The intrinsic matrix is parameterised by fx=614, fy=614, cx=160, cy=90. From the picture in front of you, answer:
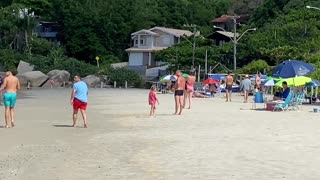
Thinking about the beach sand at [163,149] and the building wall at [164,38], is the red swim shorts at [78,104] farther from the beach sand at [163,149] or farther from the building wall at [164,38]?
the building wall at [164,38]

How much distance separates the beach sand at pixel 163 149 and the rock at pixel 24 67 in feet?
182

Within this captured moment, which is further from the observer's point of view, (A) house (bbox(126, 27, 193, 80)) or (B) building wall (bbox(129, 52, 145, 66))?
(B) building wall (bbox(129, 52, 145, 66))

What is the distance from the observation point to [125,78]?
6812 cm

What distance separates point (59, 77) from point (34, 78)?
3211 mm

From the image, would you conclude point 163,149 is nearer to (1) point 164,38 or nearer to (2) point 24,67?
(2) point 24,67

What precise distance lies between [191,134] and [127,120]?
17.9 feet

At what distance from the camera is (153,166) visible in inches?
395

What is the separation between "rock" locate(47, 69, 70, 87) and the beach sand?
48.1 m

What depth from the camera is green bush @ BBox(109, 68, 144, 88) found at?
68.2m

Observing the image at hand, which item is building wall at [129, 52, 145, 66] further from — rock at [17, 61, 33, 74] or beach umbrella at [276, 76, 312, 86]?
beach umbrella at [276, 76, 312, 86]

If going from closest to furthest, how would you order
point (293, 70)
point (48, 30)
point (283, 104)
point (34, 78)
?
point (283, 104) → point (293, 70) → point (34, 78) → point (48, 30)

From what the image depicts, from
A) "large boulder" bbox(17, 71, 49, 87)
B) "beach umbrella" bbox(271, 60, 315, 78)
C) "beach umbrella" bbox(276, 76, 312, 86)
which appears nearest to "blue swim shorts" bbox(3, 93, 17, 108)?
"beach umbrella" bbox(276, 76, 312, 86)

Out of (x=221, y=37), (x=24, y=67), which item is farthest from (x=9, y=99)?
(x=24, y=67)

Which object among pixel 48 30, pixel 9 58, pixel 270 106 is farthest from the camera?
pixel 48 30
